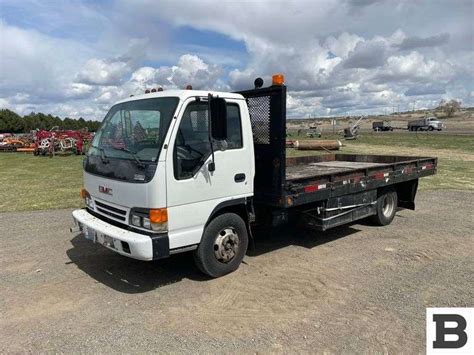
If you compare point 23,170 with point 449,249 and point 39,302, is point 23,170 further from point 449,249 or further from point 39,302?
point 449,249

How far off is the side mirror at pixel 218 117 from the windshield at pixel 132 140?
43 centimetres

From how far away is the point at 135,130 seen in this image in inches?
191

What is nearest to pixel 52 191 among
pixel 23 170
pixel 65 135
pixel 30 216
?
pixel 30 216

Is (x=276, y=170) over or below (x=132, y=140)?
below

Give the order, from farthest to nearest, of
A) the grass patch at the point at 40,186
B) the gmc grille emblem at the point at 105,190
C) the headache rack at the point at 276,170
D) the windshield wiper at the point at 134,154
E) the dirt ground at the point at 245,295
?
1. the grass patch at the point at 40,186
2. the headache rack at the point at 276,170
3. the gmc grille emblem at the point at 105,190
4. the windshield wiper at the point at 134,154
5. the dirt ground at the point at 245,295

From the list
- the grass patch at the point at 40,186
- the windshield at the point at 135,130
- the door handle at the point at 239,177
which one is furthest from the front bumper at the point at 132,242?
the grass patch at the point at 40,186

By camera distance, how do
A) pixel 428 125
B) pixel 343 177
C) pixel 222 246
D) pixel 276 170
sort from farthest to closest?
pixel 428 125 → pixel 343 177 → pixel 276 170 → pixel 222 246

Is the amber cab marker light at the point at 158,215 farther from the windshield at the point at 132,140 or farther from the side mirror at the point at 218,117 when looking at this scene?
the side mirror at the point at 218,117

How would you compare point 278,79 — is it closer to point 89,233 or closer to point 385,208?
point 89,233

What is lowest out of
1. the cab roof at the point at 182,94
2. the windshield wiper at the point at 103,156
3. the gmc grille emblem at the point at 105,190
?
the gmc grille emblem at the point at 105,190

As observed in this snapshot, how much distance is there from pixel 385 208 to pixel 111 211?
5.42 metres

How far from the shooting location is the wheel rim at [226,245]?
5047mm

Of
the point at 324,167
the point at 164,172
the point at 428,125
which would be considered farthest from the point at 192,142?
the point at 428,125

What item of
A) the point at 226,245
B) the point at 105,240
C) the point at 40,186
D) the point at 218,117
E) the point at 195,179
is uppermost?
the point at 218,117
